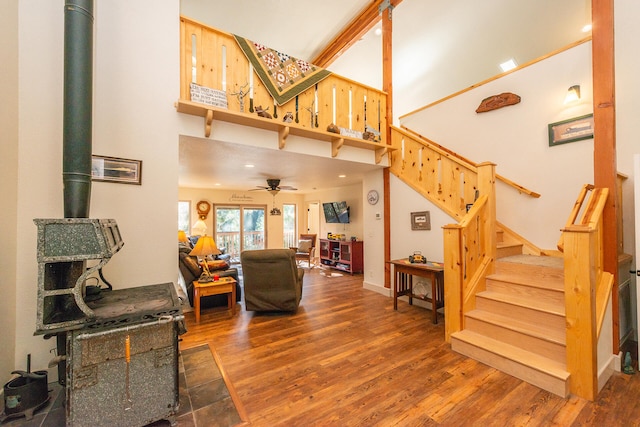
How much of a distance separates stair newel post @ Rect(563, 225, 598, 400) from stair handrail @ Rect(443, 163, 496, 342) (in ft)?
2.66

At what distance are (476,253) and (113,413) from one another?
3.45 metres

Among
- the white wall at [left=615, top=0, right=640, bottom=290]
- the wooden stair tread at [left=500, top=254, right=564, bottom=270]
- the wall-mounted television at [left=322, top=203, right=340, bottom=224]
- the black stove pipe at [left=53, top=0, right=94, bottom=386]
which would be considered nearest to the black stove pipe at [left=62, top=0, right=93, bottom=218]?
the black stove pipe at [left=53, top=0, right=94, bottom=386]

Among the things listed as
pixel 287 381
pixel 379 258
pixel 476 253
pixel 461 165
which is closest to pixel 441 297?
pixel 476 253

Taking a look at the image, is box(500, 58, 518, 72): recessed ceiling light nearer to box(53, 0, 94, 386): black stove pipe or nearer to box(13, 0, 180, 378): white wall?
box(13, 0, 180, 378): white wall

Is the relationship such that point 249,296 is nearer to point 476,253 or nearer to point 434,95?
point 476,253

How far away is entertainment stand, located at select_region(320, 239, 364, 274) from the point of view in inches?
253

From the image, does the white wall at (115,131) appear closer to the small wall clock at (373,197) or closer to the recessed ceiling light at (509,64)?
the small wall clock at (373,197)

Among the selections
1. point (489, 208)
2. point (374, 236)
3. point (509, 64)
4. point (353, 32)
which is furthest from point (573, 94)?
point (353, 32)

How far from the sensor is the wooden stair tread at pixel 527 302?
2.25 metres

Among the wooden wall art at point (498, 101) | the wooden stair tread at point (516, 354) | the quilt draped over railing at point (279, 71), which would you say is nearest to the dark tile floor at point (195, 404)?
the wooden stair tread at point (516, 354)

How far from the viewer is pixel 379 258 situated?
466 centimetres

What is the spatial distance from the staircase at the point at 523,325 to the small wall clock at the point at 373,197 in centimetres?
227

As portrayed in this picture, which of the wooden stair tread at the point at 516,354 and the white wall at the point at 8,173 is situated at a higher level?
the white wall at the point at 8,173

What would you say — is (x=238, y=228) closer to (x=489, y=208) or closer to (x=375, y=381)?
(x=375, y=381)
